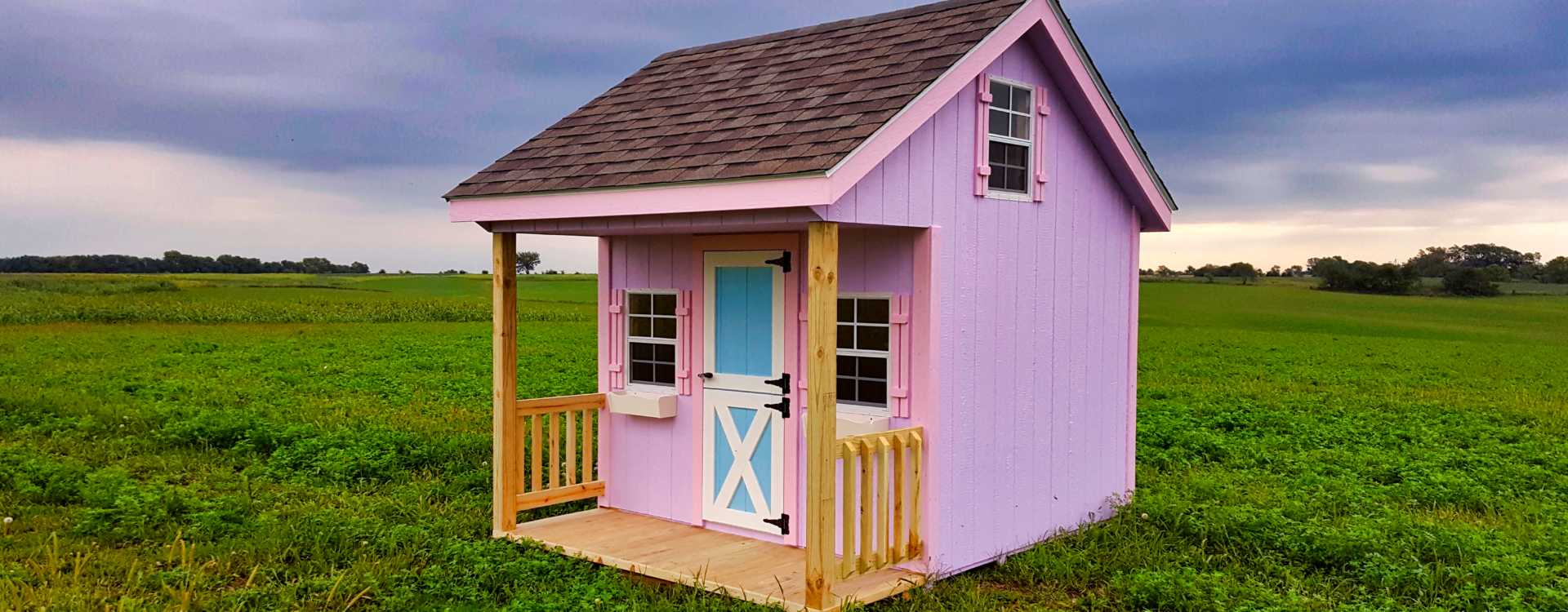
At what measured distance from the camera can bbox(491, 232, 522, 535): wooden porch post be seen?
789 centimetres

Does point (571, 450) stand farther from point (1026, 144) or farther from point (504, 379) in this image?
point (1026, 144)

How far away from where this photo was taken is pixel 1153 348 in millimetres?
26641

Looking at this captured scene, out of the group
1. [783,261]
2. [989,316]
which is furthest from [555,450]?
[989,316]

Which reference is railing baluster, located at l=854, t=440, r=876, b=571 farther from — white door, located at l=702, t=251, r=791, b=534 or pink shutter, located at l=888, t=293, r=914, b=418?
white door, located at l=702, t=251, r=791, b=534

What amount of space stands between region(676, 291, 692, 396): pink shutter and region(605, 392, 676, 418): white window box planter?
136mm

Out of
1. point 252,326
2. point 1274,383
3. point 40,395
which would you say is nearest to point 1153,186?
point 1274,383

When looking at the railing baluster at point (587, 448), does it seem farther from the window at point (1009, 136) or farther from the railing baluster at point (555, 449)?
the window at point (1009, 136)

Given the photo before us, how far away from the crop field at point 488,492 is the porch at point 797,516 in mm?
282

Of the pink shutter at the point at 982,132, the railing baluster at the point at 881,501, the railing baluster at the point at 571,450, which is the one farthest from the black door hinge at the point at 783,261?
the railing baluster at the point at 571,450

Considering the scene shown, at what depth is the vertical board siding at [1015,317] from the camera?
6668 mm

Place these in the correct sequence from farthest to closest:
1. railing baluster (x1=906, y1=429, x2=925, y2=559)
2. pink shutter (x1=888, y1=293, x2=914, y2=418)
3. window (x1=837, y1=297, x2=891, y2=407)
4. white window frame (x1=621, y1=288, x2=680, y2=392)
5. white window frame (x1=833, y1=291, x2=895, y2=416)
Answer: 1. white window frame (x1=621, y1=288, x2=680, y2=392)
2. window (x1=837, y1=297, x2=891, y2=407)
3. white window frame (x1=833, y1=291, x2=895, y2=416)
4. pink shutter (x1=888, y1=293, x2=914, y2=418)
5. railing baluster (x1=906, y1=429, x2=925, y2=559)

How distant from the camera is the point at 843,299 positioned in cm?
726

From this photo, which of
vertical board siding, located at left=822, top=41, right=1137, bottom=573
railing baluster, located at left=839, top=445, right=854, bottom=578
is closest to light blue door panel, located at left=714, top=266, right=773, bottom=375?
vertical board siding, located at left=822, top=41, right=1137, bottom=573

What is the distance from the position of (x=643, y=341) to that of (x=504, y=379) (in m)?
1.16
